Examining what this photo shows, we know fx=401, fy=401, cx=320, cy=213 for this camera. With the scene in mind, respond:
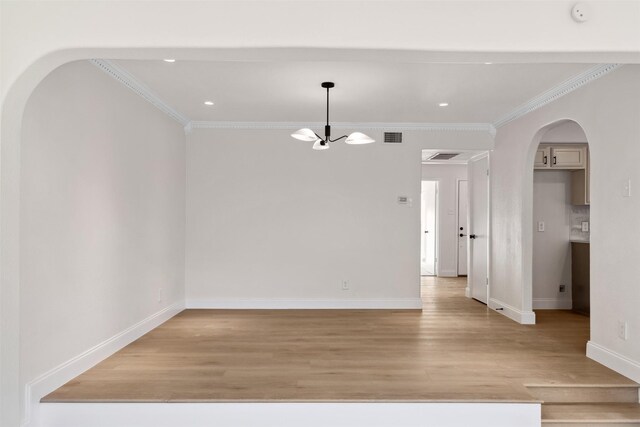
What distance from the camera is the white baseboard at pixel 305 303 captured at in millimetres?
5613

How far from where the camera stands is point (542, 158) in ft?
17.6

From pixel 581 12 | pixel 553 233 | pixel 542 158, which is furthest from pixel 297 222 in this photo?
pixel 581 12

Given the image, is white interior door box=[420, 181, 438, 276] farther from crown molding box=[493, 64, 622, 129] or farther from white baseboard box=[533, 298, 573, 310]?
crown molding box=[493, 64, 622, 129]

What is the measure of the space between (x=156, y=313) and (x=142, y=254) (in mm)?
833

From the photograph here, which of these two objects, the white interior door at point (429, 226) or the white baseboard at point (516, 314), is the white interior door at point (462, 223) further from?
the white baseboard at point (516, 314)

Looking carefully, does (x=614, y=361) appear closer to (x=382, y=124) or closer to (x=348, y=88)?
(x=348, y=88)

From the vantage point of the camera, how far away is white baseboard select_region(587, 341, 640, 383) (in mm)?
3100

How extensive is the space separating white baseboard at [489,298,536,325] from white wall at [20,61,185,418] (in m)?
4.30

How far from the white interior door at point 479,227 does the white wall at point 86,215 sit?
4.41m

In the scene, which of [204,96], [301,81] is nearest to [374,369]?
[301,81]

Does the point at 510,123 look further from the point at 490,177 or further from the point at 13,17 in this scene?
the point at 13,17

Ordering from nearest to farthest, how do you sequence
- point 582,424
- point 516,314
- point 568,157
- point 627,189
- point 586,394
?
point 582,424, point 586,394, point 627,189, point 516,314, point 568,157

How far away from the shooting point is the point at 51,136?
9.39 ft

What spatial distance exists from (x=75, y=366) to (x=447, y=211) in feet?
25.8
